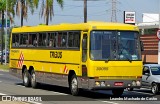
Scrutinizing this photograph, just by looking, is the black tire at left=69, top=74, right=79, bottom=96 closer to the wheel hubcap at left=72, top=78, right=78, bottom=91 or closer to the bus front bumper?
the wheel hubcap at left=72, top=78, right=78, bottom=91

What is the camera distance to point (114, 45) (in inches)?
798

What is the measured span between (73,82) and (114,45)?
8.13ft

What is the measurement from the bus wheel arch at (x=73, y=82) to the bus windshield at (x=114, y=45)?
1.73 m

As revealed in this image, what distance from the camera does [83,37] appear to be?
20672 millimetres

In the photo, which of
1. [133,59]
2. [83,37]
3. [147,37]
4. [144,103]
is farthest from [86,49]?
[147,37]

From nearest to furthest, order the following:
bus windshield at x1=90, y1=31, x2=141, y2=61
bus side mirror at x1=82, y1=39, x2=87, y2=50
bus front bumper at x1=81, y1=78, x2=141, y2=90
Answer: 1. bus front bumper at x1=81, y1=78, x2=141, y2=90
2. bus windshield at x1=90, y1=31, x2=141, y2=61
3. bus side mirror at x1=82, y1=39, x2=87, y2=50

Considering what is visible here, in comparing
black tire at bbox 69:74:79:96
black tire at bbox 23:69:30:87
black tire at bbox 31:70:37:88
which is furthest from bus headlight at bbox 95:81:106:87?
black tire at bbox 23:69:30:87

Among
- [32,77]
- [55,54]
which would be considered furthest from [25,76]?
[55,54]

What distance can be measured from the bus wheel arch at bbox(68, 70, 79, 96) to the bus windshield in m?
1.73

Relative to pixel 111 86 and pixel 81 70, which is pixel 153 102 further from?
pixel 81 70

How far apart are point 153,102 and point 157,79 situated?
4.23m

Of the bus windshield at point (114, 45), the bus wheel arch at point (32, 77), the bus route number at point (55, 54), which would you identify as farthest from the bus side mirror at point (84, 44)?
the bus wheel arch at point (32, 77)

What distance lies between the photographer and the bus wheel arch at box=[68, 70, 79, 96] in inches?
832

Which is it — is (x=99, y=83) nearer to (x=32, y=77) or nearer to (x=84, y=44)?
(x=84, y=44)
